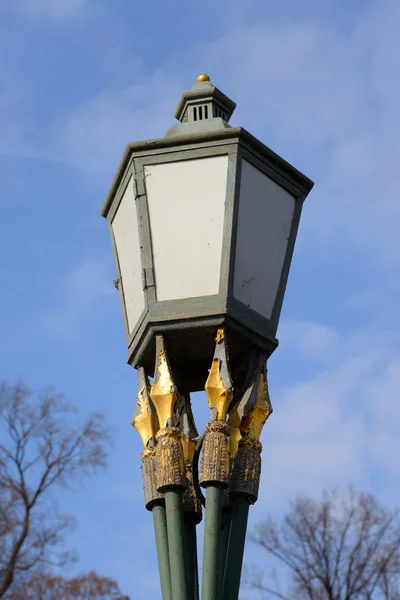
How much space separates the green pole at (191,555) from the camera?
5605mm

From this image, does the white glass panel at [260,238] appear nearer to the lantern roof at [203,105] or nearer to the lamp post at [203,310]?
the lamp post at [203,310]

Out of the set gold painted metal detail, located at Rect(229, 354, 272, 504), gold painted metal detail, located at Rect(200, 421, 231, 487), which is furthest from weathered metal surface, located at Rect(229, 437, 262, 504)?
gold painted metal detail, located at Rect(200, 421, 231, 487)

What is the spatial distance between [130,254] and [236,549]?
5.62ft

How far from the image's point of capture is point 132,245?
6352 mm

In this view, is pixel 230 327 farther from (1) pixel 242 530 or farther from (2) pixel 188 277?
(1) pixel 242 530

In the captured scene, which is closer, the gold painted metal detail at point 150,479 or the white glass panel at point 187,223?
the gold painted metal detail at point 150,479

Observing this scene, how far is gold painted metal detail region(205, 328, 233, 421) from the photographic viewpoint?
576 centimetres

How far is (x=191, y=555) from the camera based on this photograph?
5832 millimetres

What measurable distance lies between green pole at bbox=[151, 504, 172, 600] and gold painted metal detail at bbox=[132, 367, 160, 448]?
0.34 meters

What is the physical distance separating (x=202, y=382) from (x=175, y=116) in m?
1.61

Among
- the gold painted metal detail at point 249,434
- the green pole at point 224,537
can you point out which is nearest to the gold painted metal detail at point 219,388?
the gold painted metal detail at point 249,434

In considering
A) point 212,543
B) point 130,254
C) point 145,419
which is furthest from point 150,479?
point 130,254

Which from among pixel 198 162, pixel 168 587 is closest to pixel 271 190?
pixel 198 162

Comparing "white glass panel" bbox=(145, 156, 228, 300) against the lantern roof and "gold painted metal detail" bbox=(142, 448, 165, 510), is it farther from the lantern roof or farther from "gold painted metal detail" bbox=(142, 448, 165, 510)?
"gold painted metal detail" bbox=(142, 448, 165, 510)
